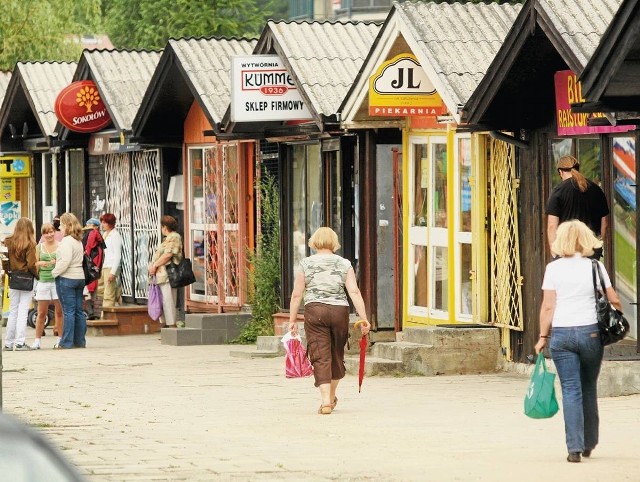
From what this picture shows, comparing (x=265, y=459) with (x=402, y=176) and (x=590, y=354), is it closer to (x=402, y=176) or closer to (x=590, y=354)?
(x=590, y=354)

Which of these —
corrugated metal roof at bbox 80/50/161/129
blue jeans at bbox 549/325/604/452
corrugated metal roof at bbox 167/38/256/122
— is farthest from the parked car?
corrugated metal roof at bbox 80/50/161/129

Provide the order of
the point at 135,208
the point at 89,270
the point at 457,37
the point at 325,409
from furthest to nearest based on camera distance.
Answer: the point at 135,208
the point at 89,270
the point at 457,37
the point at 325,409

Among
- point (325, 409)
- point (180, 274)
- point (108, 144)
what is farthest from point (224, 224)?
point (325, 409)

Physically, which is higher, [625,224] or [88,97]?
[88,97]

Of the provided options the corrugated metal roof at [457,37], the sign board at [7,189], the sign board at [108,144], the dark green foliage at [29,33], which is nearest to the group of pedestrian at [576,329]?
the corrugated metal roof at [457,37]

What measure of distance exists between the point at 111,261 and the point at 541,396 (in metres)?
16.4

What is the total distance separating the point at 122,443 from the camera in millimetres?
11156

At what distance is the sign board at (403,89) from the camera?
17.4 m

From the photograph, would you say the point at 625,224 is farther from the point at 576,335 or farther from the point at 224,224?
the point at 224,224

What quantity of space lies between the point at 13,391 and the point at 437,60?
5499mm

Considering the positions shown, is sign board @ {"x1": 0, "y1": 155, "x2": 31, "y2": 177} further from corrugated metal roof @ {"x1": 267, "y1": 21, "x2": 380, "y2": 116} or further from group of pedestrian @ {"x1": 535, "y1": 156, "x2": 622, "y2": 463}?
group of pedestrian @ {"x1": 535, "y1": 156, "x2": 622, "y2": 463}

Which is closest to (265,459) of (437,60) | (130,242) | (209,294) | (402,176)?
(437,60)

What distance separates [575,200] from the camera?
1403 cm

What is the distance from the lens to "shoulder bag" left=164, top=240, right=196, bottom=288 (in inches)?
938
